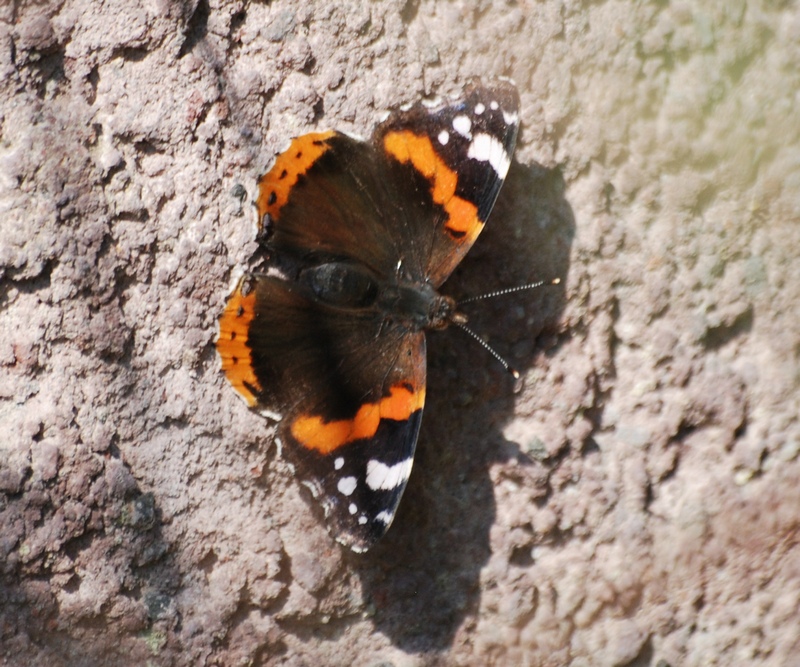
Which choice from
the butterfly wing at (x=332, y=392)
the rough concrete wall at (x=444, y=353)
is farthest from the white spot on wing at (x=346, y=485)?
the rough concrete wall at (x=444, y=353)

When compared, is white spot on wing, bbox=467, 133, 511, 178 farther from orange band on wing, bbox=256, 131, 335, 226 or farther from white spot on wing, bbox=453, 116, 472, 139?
orange band on wing, bbox=256, 131, 335, 226

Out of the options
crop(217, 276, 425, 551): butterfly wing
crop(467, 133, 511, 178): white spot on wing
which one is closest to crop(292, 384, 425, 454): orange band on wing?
crop(217, 276, 425, 551): butterfly wing

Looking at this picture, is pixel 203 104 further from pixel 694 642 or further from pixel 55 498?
pixel 694 642

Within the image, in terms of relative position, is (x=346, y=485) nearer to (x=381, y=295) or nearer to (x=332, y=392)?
(x=332, y=392)

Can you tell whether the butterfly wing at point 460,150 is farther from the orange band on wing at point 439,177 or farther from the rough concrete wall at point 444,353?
the rough concrete wall at point 444,353

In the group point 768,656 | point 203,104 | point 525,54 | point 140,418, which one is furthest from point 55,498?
point 768,656
